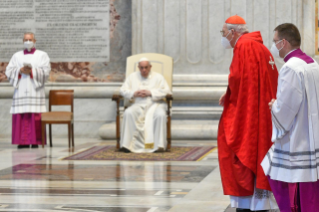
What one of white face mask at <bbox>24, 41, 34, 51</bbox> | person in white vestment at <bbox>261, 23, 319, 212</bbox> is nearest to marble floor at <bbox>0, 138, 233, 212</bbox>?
person in white vestment at <bbox>261, 23, 319, 212</bbox>

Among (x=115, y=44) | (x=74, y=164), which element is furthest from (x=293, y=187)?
(x=115, y=44)

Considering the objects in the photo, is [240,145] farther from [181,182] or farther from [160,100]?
[160,100]

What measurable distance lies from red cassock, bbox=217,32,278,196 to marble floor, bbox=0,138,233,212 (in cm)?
57

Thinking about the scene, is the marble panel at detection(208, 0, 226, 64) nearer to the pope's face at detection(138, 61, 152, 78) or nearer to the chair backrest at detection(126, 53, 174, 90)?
the chair backrest at detection(126, 53, 174, 90)

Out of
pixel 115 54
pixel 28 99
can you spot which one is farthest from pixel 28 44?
pixel 115 54

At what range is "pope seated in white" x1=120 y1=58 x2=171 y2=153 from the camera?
807 cm

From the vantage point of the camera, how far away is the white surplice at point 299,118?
10.2 feet

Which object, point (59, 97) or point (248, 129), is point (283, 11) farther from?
point (248, 129)

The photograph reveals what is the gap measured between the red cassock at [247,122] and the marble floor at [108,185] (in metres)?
0.57

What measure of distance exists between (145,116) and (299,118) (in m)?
5.19

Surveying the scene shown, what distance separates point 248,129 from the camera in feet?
11.9

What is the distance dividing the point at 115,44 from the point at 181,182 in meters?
5.48

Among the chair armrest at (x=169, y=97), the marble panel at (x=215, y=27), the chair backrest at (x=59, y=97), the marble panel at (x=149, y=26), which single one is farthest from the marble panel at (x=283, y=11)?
the chair backrest at (x=59, y=97)

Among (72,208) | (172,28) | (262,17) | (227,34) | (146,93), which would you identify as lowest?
(72,208)
